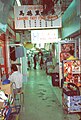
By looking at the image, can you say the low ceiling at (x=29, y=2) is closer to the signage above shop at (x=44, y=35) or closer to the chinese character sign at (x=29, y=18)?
the chinese character sign at (x=29, y=18)

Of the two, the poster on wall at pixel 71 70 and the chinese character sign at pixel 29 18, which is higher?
the chinese character sign at pixel 29 18

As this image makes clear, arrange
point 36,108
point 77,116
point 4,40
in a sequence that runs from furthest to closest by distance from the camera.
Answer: point 4,40 < point 36,108 < point 77,116

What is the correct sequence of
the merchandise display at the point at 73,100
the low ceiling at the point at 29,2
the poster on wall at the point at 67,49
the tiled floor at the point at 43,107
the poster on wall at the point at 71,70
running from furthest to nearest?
the poster on wall at the point at 67,49 → the poster on wall at the point at 71,70 → the tiled floor at the point at 43,107 → the low ceiling at the point at 29,2 → the merchandise display at the point at 73,100

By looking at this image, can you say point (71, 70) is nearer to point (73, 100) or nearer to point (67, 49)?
point (67, 49)

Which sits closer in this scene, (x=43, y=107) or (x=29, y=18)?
(x=43, y=107)

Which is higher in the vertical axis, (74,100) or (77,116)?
(74,100)

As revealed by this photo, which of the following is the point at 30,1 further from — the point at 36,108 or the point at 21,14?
the point at 36,108

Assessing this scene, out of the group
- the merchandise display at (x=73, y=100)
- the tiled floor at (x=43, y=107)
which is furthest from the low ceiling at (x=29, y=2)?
the tiled floor at (x=43, y=107)

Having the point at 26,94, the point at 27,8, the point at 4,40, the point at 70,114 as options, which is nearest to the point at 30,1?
the point at 27,8

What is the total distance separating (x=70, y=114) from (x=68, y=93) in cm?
95

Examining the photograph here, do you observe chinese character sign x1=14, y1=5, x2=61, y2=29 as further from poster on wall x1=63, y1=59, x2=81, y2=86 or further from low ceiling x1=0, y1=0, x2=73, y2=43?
poster on wall x1=63, y1=59, x2=81, y2=86

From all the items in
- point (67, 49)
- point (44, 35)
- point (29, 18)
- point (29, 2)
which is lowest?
point (67, 49)

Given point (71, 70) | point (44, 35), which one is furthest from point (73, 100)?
point (44, 35)

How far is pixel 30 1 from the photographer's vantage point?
11.4 m
